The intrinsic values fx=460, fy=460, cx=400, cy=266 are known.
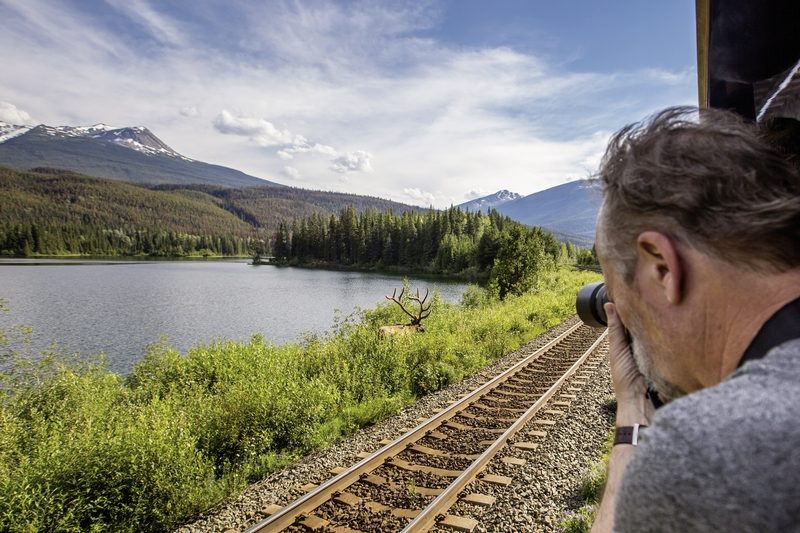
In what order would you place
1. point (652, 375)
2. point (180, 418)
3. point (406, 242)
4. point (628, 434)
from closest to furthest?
point (652, 375) < point (628, 434) < point (180, 418) < point (406, 242)

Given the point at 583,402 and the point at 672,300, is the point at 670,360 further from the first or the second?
the point at 583,402

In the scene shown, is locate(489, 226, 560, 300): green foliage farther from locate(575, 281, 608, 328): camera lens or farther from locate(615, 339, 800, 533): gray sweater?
locate(615, 339, 800, 533): gray sweater

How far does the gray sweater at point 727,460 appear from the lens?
43 centimetres

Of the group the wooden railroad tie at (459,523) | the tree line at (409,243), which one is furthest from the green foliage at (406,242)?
the wooden railroad tie at (459,523)

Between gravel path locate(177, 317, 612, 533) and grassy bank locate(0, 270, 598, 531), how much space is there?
1.32ft

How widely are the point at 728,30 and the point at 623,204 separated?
4.83 ft

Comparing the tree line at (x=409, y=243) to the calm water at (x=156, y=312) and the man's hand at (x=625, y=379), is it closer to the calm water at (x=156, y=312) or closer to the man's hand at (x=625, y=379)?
the calm water at (x=156, y=312)

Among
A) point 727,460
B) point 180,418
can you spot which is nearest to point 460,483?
point 180,418

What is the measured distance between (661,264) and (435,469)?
17.6 ft

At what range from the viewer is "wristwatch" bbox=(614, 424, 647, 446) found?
3.47 feet

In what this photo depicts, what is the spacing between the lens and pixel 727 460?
18.1 inches

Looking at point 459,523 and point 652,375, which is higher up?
point 652,375

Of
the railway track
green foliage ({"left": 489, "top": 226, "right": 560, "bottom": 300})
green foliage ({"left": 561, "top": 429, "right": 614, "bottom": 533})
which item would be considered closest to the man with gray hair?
green foliage ({"left": 561, "top": 429, "right": 614, "bottom": 533})

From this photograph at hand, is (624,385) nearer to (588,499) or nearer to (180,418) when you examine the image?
(588,499)
